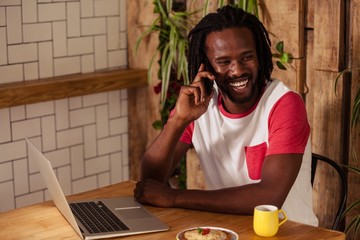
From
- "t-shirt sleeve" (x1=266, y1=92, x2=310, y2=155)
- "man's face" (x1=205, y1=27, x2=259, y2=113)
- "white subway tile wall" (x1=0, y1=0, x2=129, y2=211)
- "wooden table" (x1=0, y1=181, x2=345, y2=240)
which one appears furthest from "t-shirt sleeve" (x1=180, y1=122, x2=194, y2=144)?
"white subway tile wall" (x1=0, y1=0, x2=129, y2=211)

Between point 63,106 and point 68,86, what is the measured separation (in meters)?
0.19

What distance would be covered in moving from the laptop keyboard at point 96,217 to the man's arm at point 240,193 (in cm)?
15

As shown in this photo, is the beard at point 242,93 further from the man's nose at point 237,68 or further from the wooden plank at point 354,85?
the wooden plank at point 354,85

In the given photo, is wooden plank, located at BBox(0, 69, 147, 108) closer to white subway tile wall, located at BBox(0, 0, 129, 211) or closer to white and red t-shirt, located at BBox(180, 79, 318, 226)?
white subway tile wall, located at BBox(0, 0, 129, 211)

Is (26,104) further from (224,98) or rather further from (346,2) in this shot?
(346,2)

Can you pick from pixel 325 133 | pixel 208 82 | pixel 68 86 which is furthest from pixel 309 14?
pixel 68 86

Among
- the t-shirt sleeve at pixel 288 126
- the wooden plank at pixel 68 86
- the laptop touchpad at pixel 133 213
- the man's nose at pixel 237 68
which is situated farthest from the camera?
the wooden plank at pixel 68 86

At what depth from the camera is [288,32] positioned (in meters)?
3.49

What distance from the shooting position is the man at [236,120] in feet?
9.00

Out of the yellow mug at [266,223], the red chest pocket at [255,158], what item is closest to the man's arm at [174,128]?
the red chest pocket at [255,158]

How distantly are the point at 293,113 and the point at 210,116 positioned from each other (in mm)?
368

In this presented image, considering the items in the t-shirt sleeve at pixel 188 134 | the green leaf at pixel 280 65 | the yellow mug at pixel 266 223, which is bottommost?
the yellow mug at pixel 266 223

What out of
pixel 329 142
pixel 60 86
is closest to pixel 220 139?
pixel 329 142

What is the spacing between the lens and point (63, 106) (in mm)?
4145
